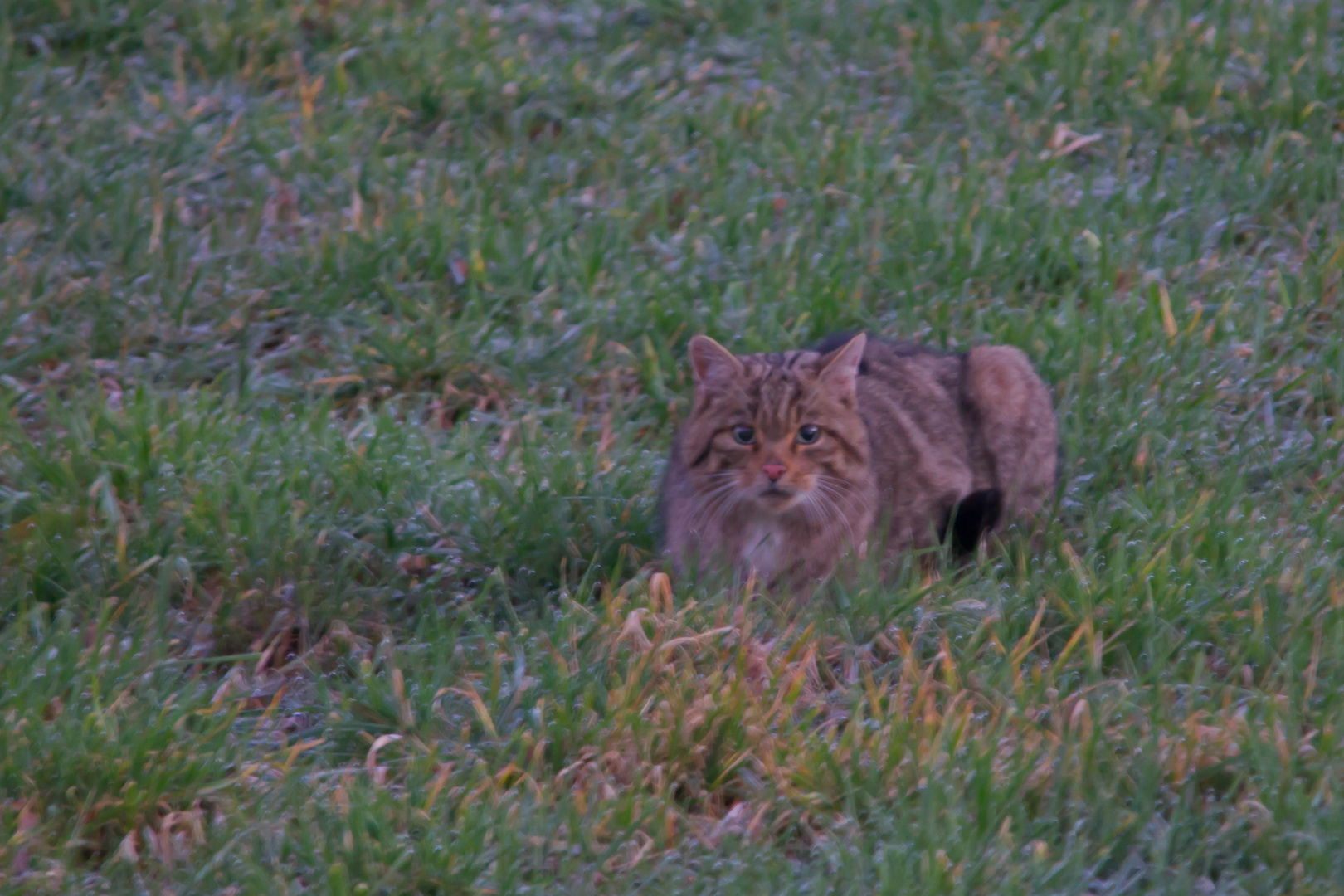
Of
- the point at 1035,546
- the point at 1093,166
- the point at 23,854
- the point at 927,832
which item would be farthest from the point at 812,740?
the point at 1093,166

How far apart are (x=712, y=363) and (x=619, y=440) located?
0.80 metres

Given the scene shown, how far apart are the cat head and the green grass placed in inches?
12.9

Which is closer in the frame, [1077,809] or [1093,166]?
→ [1077,809]

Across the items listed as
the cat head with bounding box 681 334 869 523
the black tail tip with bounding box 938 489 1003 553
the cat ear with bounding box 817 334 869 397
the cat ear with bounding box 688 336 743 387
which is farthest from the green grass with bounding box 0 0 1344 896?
the cat ear with bounding box 817 334 869 397

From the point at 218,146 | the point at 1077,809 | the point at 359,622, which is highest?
the point at 218,146

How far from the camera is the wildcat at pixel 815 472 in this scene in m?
4.40

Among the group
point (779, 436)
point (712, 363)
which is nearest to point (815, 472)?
point (779, 436)

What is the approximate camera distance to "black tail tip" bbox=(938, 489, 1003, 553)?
454cm

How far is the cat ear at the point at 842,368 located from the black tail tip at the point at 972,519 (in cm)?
48

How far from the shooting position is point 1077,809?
3354 millimetres

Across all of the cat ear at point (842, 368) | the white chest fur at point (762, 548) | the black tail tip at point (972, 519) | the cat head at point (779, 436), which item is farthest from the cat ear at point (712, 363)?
the black tail tip at point (972, 519)

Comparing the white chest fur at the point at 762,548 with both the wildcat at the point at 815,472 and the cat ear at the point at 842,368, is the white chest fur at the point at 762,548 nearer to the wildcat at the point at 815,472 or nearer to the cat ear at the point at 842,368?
the wildcat at the point at 815,472

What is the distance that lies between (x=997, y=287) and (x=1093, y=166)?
3.46ft

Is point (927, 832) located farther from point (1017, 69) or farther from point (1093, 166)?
point (1017, 69)
